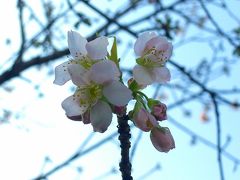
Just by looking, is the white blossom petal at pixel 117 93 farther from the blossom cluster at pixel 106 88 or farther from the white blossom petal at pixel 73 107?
the white blossom petal at pixel 73 107

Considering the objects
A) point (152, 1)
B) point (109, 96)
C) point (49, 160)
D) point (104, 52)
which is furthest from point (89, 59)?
point (152, 1)

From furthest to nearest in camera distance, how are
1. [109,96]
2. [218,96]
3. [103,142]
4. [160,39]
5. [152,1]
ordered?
1. [152,1]
2. [218,96]
3. [103,142]
4. [160,39]
5. [109,96]

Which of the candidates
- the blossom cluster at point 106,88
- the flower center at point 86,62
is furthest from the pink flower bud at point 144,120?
the flower center at point 86,62

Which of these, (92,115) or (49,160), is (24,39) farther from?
(92,115)

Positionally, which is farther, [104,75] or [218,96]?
[218,96]

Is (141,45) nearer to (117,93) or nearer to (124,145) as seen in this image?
A: (117,93)

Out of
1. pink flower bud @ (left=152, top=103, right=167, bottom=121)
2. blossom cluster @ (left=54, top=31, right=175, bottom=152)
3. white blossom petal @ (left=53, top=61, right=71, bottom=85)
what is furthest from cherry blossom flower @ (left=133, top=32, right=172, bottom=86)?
white blossom petal @ (left=53, top=61, right=71, bottom=85)

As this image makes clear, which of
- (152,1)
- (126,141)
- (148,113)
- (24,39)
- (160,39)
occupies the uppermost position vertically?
(152,1)

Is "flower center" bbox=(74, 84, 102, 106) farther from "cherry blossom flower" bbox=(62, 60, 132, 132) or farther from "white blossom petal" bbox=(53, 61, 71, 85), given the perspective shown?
"white blossom petal" bbox=(53, 61, 71, 85)
